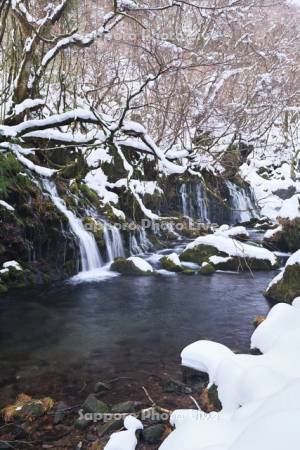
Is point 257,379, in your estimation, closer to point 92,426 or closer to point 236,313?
point 92,426

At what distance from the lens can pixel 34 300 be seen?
8398 mm

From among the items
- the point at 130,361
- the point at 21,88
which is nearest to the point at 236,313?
the point at 130,361

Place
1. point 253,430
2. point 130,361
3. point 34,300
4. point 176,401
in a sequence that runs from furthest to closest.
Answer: point 34,300 < point 130,361 < point 176,401 < point 253,430

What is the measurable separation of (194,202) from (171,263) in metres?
6.65

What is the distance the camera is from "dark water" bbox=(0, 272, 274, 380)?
5859mm

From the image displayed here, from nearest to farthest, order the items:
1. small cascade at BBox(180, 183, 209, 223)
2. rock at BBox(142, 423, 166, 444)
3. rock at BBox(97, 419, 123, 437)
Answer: rock at BBox(142, 423, 166, 444), rock at BBox(97, 419, 123, 437), small cascade at BBox(180, 183, 209, 223)

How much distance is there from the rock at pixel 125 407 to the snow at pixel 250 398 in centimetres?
60

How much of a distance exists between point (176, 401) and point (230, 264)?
680cm

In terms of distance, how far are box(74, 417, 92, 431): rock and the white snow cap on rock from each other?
43 cm

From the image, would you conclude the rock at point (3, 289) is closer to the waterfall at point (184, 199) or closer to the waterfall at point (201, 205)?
the waterfall at point (184, 199)

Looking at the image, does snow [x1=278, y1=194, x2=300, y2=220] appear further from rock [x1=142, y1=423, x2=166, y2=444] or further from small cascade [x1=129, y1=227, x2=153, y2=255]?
rock [x1=142, y1=423, x2=166, y2=444]

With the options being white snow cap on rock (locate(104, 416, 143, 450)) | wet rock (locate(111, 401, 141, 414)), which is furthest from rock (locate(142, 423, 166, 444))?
wet rock (locate(111, 401, 141, 414))

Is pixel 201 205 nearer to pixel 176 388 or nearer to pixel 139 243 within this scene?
pixel 139 243

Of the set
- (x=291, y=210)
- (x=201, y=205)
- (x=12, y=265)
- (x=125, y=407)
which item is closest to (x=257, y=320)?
(x=125, y=407)
